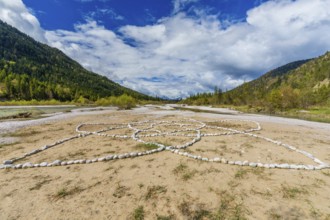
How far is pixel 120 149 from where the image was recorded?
12.1 metres

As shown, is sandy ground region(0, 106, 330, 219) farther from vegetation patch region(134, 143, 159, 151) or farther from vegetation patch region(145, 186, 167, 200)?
vegetation patch region(134, 143, 159, 151)

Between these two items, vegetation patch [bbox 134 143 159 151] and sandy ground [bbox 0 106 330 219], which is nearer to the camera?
sandy ground [bbox 0 106 330 219]

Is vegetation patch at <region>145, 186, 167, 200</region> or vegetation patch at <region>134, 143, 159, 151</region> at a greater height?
vegetation patch at <region>134, 143, 159, 151</region>

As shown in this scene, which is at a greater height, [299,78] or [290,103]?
[299,78]


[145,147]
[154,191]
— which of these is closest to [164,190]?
[154,191]

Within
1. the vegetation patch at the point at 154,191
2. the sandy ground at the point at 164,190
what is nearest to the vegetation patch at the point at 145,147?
the sandy ground at the point at 164,190

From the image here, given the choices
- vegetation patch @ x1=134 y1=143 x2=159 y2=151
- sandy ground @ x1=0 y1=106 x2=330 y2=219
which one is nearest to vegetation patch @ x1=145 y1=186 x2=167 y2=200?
sandy ground @ x1=0 y1=106 x2=330 y2=219

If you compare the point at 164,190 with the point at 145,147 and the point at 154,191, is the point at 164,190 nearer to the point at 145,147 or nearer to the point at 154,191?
the point at 154,191

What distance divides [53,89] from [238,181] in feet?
461

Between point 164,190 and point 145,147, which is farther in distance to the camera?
point 145,147

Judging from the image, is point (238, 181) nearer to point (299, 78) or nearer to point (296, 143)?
point (296, 143)

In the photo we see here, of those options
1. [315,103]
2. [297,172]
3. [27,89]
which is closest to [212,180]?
[297,172]

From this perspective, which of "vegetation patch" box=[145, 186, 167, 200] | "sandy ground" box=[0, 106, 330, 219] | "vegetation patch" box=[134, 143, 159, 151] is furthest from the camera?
"vegetation patch" box=[134, 143, 159, 151]

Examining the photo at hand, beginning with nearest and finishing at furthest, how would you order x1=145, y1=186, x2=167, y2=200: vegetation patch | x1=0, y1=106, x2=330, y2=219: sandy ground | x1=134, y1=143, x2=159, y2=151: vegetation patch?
1. x1=0, y1=106, x2=330, y2=219: sandy ground
2. x1=145, y1=186, x2=167, y2=200: vegetation patch
3. x1=134, y1=143, x2=159, y2=151: vegetation patch
